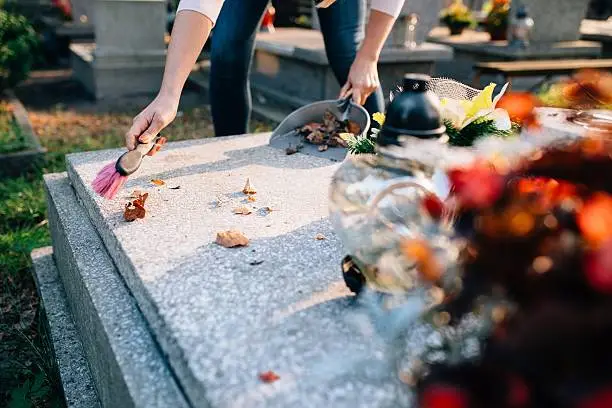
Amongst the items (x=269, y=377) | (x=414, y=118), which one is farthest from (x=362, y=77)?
(x=269, y=377)

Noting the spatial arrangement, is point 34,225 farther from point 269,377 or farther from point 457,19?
point 457,19

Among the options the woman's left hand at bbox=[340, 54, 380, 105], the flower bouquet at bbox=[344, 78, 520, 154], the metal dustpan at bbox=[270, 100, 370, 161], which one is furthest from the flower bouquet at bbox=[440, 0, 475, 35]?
the flower bouquet at bbox=[344, 78, 520, 154]

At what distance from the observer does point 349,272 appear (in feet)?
3.71

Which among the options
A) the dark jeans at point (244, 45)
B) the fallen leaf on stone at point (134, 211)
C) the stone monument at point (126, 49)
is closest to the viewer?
the fallen leaf on stone at point (134, 211)

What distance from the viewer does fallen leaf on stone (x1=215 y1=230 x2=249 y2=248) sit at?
1.37 m

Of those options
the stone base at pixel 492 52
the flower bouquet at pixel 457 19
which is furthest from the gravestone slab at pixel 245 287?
the flower bouquet at pixel 457 19

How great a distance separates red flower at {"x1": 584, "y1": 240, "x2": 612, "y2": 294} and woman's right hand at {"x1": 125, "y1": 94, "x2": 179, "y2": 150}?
128 centimetres

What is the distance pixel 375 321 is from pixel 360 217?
198 mm

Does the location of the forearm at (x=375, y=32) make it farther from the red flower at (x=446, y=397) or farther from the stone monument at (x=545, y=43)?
the stone monument at (x=545, y=43)

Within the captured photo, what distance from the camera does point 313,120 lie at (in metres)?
2.39

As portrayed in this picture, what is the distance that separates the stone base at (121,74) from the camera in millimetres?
5395

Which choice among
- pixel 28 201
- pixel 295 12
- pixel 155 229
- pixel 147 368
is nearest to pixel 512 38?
pixel 295 12

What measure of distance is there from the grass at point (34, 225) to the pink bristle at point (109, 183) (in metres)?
0.53

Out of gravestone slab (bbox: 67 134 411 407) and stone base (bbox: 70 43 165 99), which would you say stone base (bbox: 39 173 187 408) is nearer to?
gravestone slab (bbox: 67 134 411 407)
